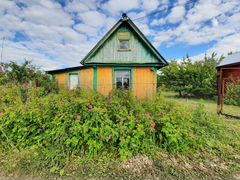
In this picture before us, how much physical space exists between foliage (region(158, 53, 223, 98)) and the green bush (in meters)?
12.2

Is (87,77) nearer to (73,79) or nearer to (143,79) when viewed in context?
(73,79)

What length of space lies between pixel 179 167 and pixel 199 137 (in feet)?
3.37

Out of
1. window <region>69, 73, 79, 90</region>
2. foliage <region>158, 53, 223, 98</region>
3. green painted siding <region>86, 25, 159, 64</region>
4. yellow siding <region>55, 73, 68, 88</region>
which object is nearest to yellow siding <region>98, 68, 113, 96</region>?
green painted siding <region>86, 25, 159, 64</region>

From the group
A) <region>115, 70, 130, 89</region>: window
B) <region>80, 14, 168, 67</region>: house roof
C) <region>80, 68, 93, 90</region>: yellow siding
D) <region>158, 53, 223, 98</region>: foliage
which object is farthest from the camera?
<region>158, 53, 223, 98</region>: foliage

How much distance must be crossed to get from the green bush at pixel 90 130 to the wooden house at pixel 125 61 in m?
5.64

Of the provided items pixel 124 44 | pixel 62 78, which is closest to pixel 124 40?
pixel 124 44

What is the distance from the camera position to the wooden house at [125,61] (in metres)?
8.42

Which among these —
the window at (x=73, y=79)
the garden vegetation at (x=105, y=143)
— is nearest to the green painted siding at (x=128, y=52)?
the window at (x=73, y=79)

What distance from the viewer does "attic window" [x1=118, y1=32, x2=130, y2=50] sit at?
8602mm

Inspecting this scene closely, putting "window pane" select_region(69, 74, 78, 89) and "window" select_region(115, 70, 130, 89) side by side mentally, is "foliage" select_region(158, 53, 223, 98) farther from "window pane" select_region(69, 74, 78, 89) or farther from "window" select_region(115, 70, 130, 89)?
"window pane" select_region(69, 74, 78, 89)

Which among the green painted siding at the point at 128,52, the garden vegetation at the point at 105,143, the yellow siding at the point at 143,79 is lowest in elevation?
the garden vegetation at the point at 105,143

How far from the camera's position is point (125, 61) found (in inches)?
336

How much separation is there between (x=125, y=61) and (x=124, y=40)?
155 cm

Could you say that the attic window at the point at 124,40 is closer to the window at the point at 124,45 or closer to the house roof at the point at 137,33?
the window at the point at 124,45
